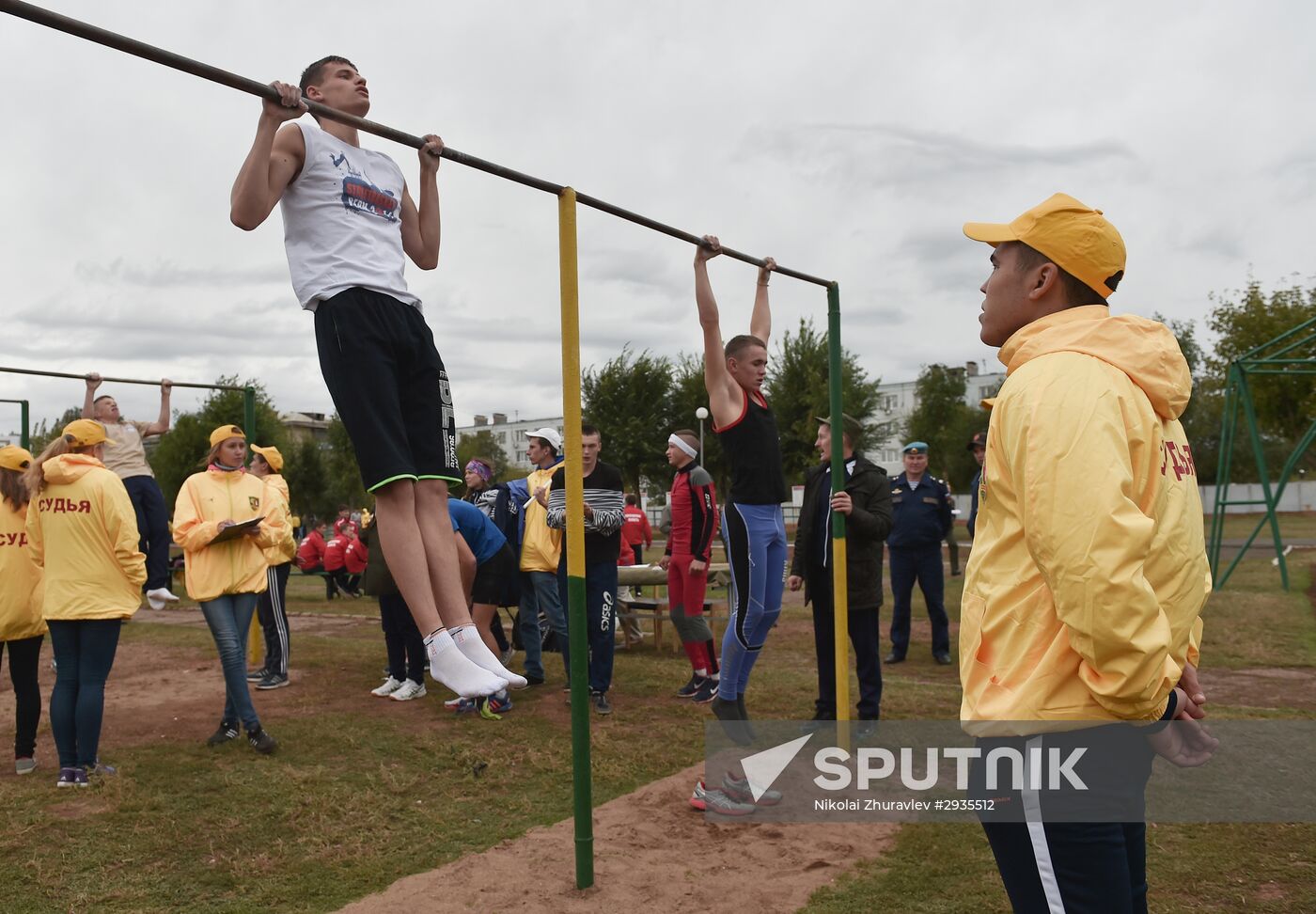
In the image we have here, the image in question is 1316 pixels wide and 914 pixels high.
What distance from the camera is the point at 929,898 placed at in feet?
13.1

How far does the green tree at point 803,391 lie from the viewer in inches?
1642

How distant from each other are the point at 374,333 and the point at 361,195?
51cm

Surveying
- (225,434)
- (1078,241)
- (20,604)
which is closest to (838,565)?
(1078,241)

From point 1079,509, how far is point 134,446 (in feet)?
34.7

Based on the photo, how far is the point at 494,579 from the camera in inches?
305

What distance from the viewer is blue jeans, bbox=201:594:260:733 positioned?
6434mm

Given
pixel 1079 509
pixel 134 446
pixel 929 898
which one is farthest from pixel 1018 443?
pixel 134 446

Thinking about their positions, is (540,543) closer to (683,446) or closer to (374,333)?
(683,446)

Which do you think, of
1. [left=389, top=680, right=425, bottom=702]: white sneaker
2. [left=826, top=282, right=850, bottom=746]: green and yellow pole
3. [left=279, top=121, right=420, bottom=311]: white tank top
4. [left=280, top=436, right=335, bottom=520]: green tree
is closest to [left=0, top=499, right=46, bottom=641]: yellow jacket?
[left=389, top=680, right=425, bottom=702]: white sneaker

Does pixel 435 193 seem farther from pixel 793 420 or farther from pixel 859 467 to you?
pixel 793 420

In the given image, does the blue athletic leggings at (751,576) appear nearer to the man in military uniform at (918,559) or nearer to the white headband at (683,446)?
the white headband at (683,446)

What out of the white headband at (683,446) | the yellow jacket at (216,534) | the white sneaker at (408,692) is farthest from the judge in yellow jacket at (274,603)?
the white headband at (683,446)

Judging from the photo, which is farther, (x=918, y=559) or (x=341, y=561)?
(x=341, y=561)

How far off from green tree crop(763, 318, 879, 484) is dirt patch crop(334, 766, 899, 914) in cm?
3666
